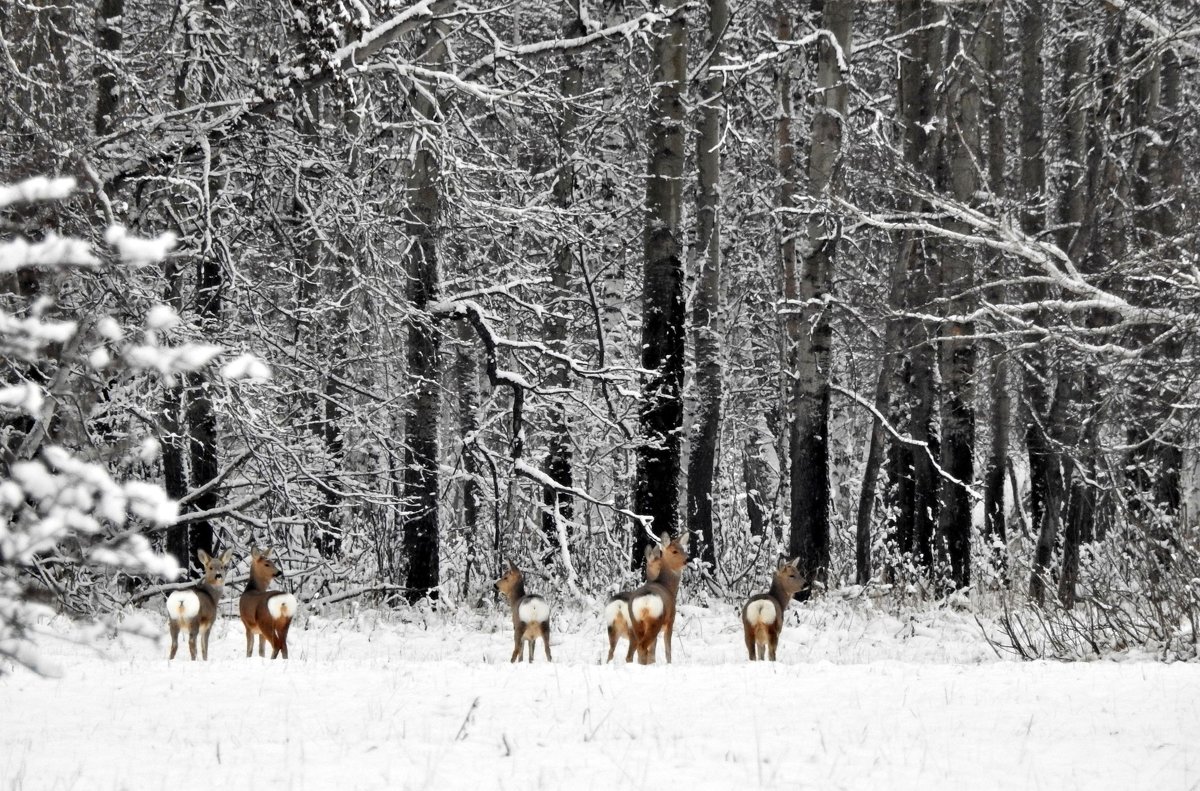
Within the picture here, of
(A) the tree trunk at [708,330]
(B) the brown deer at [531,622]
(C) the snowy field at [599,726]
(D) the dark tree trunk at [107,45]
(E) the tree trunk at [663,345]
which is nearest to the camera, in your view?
(C) the snowy field at [599,726]

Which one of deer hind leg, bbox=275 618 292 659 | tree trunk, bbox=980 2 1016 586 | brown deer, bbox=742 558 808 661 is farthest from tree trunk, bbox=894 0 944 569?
deer hind leg, bbox=275 618 292 659

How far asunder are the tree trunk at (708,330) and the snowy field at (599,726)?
771 cm

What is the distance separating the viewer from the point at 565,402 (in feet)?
53.2

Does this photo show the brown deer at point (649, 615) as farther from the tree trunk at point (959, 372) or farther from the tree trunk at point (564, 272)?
the tree trunk at point (564, 272)

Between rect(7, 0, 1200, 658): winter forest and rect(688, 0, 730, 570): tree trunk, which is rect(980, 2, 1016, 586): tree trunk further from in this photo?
rect(688, 0, 730, 570): tree trunk

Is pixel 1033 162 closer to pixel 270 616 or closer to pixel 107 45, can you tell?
pixel 107 45

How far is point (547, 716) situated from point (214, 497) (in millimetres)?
10054

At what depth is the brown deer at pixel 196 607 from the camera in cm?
1027

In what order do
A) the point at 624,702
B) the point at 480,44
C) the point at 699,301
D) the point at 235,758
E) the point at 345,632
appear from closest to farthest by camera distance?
the point at 235,758 → the point at 624,702 → the point at 345,632 → the point at 699,301 → the point at 480,44

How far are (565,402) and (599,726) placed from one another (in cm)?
976

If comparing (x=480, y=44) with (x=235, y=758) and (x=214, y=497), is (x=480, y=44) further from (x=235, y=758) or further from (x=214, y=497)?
(x=235, y=758)

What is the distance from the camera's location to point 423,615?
46.7 ft

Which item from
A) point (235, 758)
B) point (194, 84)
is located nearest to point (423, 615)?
point (194, 84)

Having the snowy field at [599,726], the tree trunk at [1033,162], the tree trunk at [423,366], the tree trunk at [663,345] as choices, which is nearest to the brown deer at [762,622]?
the snowy field at [599,726]
